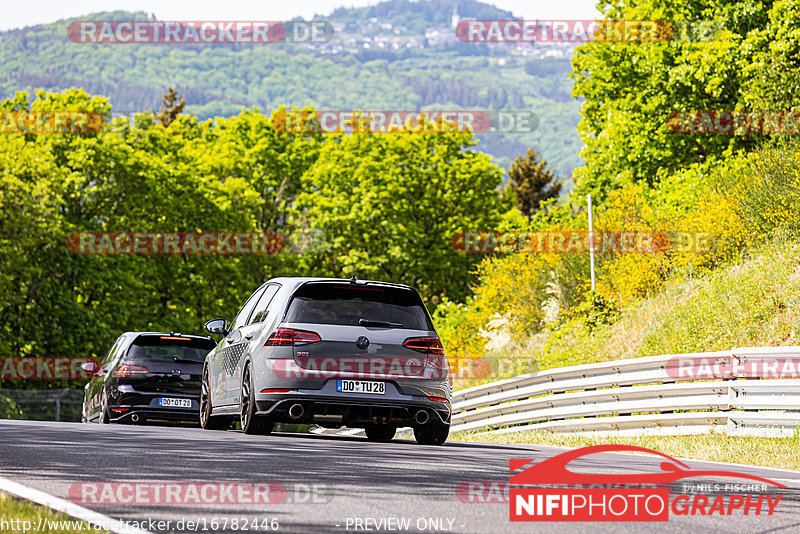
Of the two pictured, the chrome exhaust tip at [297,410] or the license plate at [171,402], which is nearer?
the chrome exhaust tip at [297,410]

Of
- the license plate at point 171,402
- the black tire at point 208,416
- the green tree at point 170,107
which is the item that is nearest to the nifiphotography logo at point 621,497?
the black tire at point 208,416

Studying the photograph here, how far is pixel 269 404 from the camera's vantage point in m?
12.4

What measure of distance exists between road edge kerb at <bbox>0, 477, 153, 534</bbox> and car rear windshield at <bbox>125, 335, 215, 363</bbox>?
11.6m

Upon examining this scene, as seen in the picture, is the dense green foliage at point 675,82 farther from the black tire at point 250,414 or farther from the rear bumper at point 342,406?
the black tire at point 250,414

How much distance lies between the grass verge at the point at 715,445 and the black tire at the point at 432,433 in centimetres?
254

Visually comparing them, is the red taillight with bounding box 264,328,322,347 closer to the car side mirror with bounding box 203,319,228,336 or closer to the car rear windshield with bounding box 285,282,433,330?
the car rear windshield with bounding box 285,282,433,330

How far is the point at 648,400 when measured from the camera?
15664 millimetres

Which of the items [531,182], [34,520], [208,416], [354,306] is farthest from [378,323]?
[531,182]

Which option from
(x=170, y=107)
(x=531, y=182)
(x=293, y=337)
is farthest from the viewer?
(x=531, y=182)

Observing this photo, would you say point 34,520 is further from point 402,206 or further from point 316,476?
point 402,206

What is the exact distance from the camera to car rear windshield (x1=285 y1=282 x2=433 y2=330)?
41.1ft

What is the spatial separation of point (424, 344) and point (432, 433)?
122 cm

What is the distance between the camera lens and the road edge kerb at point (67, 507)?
5562 millimetres

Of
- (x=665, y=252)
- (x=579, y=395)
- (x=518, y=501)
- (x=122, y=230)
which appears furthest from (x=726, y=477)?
(x=122, y=230)
